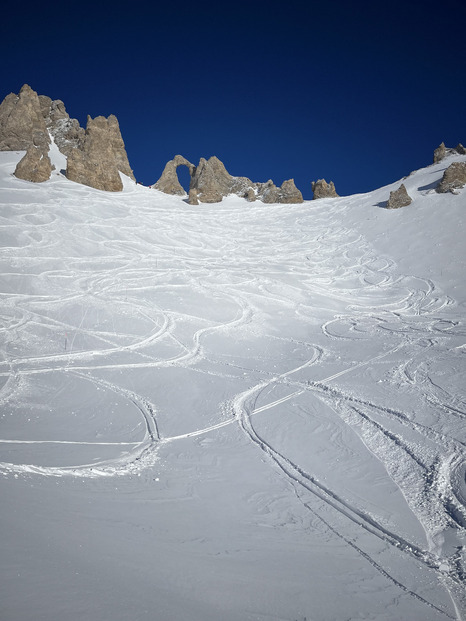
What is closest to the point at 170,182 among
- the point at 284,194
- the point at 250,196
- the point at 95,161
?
the point at 250,196

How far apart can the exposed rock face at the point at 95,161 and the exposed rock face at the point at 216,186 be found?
8.57m

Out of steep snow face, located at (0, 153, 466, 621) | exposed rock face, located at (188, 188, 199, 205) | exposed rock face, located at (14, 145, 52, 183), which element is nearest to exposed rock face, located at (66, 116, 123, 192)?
exposed rock face, located at (14, 145, 52, 183)

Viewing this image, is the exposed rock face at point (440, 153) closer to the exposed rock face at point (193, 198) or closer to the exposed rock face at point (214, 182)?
the exposed rock face at point (214, 182)

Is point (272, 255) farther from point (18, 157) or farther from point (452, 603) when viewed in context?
point (18, 157)

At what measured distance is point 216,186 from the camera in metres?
42.8

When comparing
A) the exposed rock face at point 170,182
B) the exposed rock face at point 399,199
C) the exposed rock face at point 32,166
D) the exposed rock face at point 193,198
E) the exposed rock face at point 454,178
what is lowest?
the exposed rock face at point 399,199

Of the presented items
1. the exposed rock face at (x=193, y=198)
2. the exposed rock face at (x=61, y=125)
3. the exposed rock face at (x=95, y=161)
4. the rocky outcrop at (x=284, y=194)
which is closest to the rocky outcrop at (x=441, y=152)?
the rocky outcrop at (x=284, y=194)

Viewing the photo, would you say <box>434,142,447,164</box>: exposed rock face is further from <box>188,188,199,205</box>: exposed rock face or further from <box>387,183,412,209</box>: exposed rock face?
<box>188,188,199,205</box>: exposed rock face

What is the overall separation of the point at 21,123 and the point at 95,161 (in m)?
9.55

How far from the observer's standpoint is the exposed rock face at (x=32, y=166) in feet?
94.0

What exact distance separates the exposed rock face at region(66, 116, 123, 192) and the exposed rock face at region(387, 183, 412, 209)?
983 inches

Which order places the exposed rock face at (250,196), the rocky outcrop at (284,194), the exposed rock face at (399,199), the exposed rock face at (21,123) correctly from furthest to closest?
the exposed rock face at (250,196), the rocky outcrop at (284,194), the exposed rock face at (21,123), the exposed rock face at (399,199)

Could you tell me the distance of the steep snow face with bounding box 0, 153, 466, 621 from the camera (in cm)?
318

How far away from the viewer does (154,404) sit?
7730 mm
